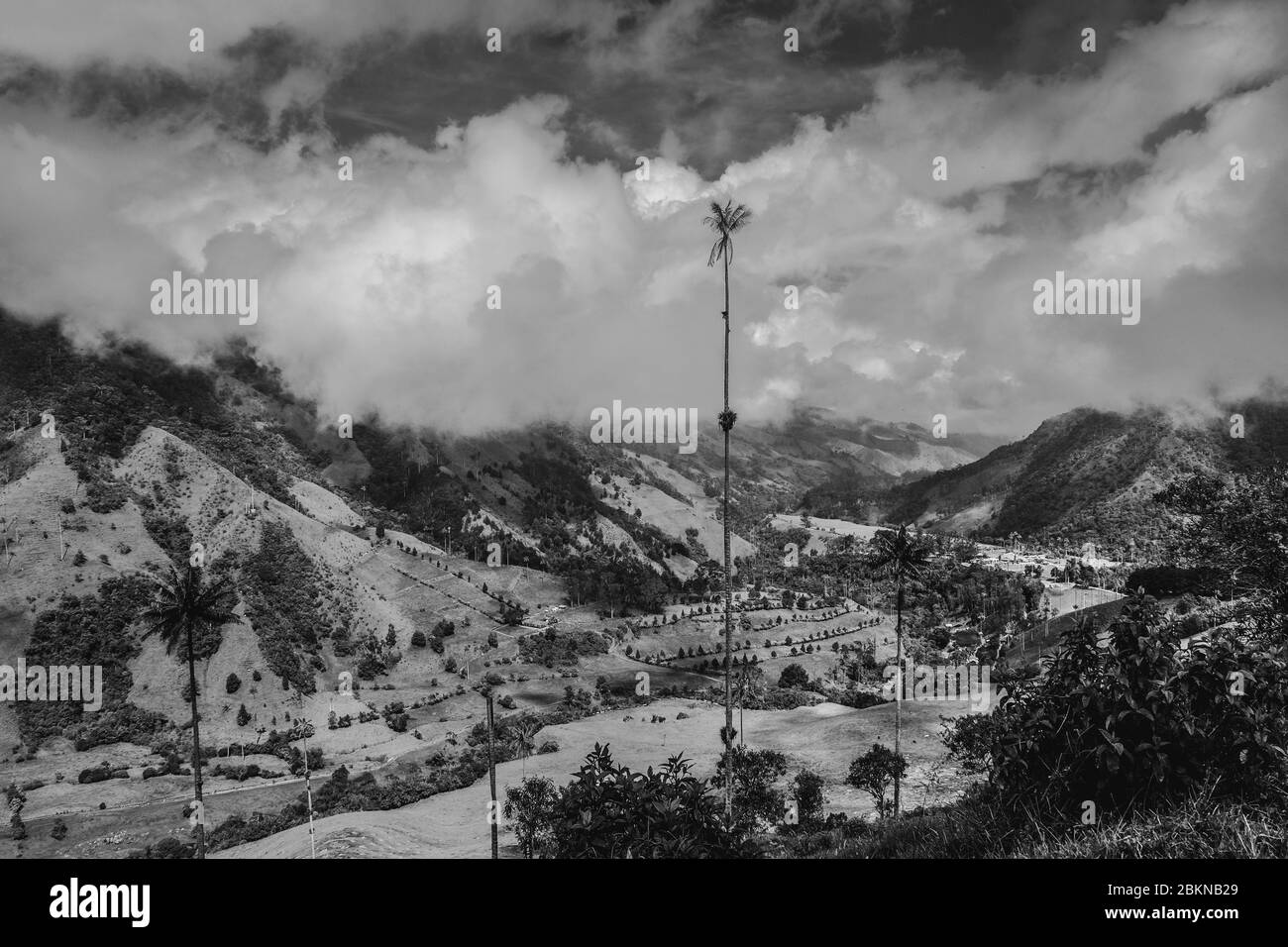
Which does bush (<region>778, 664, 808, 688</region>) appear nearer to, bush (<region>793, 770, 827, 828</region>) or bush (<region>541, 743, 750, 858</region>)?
bush (<region>793, 770, 827, 828</region>)

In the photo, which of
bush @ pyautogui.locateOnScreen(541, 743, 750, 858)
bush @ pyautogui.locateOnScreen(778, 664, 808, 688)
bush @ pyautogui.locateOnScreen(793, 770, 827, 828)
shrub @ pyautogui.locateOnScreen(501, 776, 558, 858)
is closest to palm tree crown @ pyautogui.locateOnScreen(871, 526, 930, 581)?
bush @ pyautogui.locateOnScreen(793, 770, 827, 828)

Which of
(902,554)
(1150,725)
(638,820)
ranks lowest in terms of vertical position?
(638,820)

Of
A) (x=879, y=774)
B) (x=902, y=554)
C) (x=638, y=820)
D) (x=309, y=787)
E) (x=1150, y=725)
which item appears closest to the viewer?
(x=1150, y=725)

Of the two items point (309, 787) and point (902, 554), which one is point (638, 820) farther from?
point (309, 787)

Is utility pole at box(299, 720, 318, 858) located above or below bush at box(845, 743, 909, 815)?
below

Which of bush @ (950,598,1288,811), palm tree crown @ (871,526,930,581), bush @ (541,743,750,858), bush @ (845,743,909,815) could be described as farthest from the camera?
→ bush @ (845,743,909,815)

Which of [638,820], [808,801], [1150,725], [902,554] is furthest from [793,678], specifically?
[1150,725]

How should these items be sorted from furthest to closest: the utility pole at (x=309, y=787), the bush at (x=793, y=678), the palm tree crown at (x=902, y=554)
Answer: the bush at (x=793, y=678)
the utility pole at (x=309, y=787)
the palm tree crown at (x=902, y=554)

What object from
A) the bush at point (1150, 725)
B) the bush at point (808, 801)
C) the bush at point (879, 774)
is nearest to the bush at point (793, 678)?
the bush at point (879, 774)

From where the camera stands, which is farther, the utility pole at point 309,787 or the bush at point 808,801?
the bush at point 808,801

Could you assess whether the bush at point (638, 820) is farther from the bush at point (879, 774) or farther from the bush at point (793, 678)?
the bush at point (793, 678)
